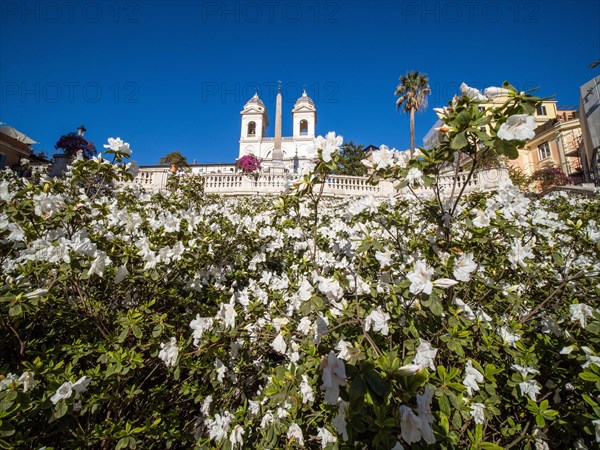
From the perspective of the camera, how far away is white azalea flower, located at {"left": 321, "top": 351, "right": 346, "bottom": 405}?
0.94m

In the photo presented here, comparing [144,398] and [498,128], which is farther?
[144,398]

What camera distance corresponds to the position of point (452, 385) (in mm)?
1163

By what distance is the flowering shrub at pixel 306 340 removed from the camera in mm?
1252

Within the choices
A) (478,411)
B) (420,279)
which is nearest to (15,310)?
(420,279)

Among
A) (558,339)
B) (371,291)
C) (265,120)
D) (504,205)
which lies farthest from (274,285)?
(265,120)

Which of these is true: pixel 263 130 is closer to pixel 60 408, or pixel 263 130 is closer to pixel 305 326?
pixel 305 326

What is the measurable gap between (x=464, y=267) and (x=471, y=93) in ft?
2.92

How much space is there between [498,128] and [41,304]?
2.83 meters

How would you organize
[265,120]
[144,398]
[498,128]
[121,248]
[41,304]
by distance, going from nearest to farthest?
1. [498,128]
2. [41,304]
3. [121,248]
4. [144,398]
5. [265,120]

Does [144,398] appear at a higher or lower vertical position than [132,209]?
lower

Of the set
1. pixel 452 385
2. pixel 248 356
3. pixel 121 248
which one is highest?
pixel 121 248

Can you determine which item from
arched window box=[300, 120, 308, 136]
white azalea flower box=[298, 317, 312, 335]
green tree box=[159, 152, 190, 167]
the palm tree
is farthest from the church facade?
white azalea flower box=[298, 317, 312, 335]

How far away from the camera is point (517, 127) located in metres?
1.13

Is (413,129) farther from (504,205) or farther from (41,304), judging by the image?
(41,304)
